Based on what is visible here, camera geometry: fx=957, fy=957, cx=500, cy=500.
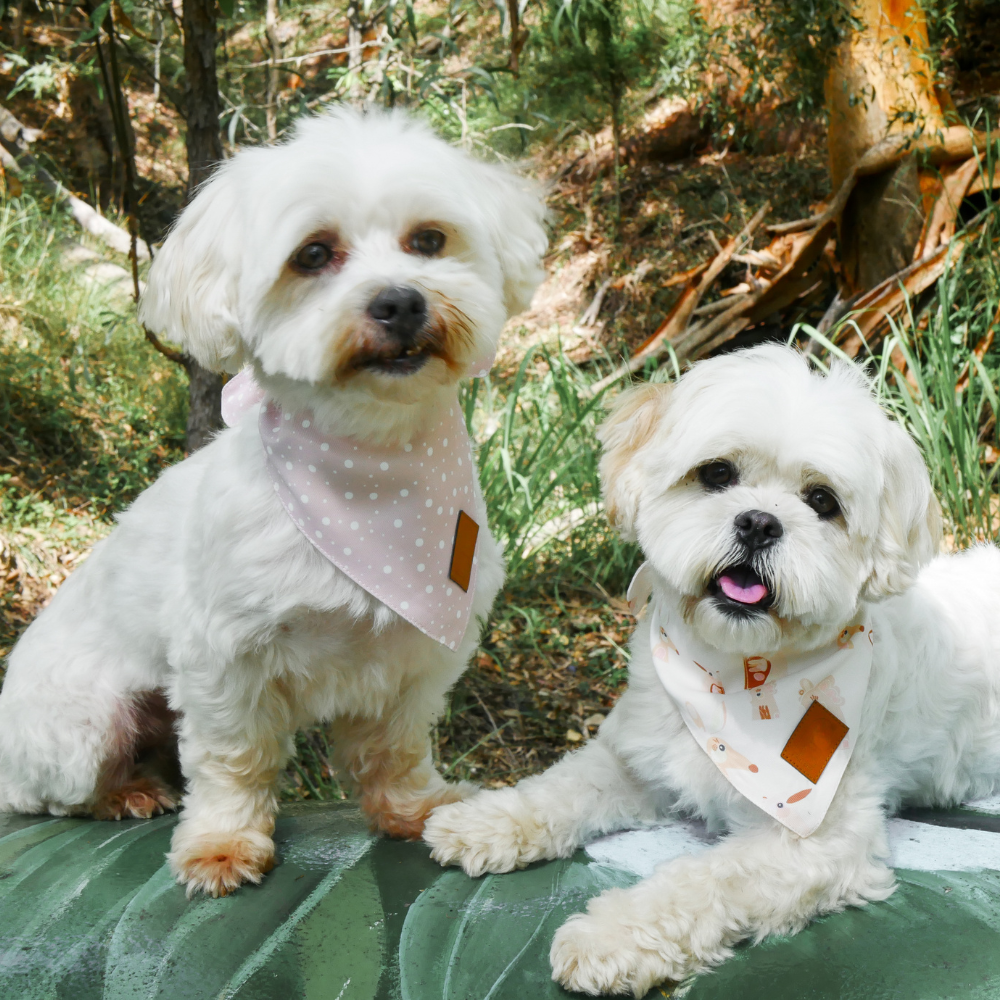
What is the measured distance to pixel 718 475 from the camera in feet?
6.47

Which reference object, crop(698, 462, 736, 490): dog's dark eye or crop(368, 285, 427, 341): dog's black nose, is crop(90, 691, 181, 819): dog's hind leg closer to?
crop(368, 285, 427, 341): dog's black nose

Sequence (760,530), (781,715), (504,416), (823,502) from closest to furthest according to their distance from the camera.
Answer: (760,530), (823,502), (781,715), (504,416)

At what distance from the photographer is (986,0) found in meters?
6.49

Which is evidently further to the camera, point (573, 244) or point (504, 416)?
→ point (573, 244)

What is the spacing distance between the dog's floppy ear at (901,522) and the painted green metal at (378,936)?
645 mm

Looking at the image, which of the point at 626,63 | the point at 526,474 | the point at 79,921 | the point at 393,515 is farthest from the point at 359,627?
the point at 626,63

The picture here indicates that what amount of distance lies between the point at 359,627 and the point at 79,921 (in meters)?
0.79

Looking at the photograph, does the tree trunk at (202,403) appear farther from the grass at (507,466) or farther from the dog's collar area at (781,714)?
the dog's collar area at (781,714)

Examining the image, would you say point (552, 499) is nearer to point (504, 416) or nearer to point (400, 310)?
point (504, 416)

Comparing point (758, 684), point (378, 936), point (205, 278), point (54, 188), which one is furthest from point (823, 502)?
point (54, 188)

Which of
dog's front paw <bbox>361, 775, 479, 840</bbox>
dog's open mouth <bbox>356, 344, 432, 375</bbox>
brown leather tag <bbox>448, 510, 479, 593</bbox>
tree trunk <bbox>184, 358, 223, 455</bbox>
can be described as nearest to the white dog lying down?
dog's front paw <bbox>361, 775, 479, 840</bbox>

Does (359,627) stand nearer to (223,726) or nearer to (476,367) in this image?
(223,726)

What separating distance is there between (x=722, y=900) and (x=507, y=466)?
2363 millimetres

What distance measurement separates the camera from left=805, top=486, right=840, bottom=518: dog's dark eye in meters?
1.91
